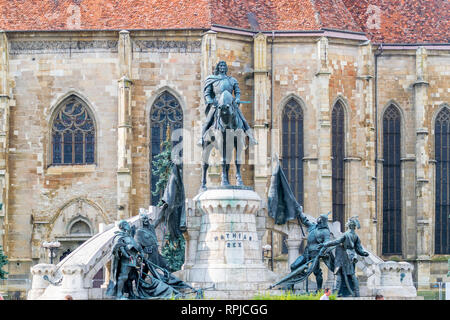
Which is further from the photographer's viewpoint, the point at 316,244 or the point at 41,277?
the point at 316,244

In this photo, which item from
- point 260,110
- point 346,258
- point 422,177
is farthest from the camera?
point 422,177

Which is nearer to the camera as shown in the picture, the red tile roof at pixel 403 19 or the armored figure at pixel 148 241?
the armored figure at pixel 148 241

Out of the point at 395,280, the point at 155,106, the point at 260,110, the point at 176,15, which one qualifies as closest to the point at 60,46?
the point at 155,106

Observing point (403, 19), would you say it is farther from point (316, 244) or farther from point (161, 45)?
point (316, 244)

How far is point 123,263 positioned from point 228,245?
3508 mm

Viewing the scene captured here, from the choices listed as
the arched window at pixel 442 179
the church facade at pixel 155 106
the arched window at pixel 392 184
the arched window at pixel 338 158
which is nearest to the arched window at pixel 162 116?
the church facade at pixel 155 106

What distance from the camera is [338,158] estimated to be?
5709cm

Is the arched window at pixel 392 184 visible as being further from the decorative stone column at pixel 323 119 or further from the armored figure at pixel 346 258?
the armored figure at pixel 346 258

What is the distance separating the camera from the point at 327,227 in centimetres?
3497

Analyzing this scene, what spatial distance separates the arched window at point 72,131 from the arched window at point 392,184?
48.2 ft

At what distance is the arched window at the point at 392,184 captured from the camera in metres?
59.5
